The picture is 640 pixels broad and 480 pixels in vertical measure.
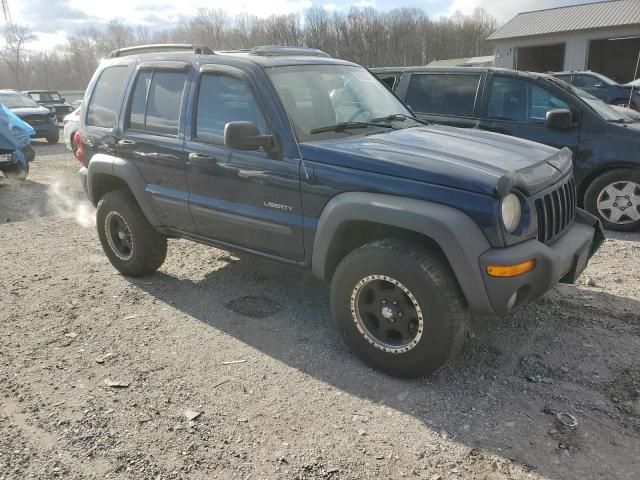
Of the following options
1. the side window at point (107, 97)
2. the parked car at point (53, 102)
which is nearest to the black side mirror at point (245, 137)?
the side window at point (107, 97)

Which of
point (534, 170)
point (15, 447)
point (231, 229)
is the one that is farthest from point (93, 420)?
point (534, 170)

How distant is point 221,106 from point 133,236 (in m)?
1.55

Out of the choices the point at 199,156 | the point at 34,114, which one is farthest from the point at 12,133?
the point at 199,156

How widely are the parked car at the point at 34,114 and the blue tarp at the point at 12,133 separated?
6.79 m

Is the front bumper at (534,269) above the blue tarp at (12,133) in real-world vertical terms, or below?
below

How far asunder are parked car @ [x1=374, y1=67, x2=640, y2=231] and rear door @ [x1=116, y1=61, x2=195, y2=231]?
11.3 feet

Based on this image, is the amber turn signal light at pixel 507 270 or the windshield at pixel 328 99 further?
the windshield at pixel 328 99

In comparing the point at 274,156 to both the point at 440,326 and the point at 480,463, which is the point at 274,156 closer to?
the point at 440,326

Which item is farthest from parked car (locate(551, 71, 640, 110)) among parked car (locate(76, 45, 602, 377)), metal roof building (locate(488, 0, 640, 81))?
metal roof building (locate(488, 0, 640, 81))

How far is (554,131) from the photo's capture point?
597 cm

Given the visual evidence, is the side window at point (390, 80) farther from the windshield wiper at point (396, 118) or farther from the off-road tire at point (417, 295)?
the off-road tire at point (417, 295)

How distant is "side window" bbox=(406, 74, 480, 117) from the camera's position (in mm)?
6273

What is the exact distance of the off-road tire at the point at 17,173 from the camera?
9891mm

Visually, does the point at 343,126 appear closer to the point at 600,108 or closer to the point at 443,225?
the point at 443,225
